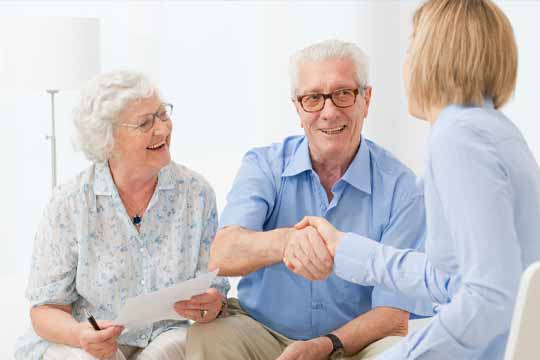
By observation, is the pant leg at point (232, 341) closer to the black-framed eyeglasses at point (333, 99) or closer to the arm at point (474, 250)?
the black-framed eyeglasses at point (333, 99)

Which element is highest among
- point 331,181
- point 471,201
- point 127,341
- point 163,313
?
point 471,201

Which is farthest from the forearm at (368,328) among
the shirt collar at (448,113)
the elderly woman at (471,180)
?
the shirt collar at (448,113)

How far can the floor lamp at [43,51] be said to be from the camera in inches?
145

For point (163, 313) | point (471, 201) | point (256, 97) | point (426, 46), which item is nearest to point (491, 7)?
point (426, 46)

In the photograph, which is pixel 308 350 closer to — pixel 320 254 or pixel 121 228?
pixel 320 254

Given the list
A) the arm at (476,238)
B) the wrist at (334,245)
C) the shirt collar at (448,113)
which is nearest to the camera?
the arm at (476,238)

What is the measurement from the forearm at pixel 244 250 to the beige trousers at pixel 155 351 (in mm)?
235

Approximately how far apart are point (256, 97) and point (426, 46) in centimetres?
335

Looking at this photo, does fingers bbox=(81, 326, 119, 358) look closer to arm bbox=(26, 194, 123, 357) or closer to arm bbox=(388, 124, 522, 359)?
arm bbox=(26, 194, 123, 357)

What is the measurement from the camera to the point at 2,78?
12.2 feet

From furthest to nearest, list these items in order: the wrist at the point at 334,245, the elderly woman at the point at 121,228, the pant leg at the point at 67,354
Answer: the elderly woman at the point at 121,228, the pant leg at the point at 67,354, the wrist at the point at 334,245

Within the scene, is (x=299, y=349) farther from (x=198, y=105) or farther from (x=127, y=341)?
(x=198, y=105)

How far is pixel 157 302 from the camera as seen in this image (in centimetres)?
211

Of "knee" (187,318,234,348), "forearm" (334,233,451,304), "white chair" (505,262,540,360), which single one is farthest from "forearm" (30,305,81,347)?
"white chair" (505,262,540,360)
